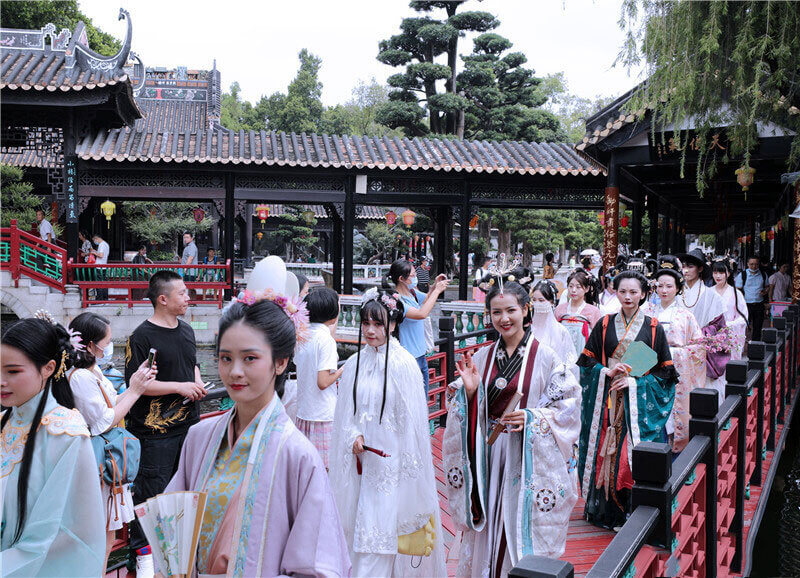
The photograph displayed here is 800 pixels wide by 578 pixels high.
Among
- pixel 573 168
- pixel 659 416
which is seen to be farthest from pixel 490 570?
pixel 573 168

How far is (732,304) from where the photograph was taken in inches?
324

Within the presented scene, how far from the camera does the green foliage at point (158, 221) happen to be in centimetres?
2391

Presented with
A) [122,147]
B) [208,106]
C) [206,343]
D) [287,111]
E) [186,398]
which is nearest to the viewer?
[186,398]

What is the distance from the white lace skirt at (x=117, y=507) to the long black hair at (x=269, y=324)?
1903 millimetres

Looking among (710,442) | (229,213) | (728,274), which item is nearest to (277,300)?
(710,442)

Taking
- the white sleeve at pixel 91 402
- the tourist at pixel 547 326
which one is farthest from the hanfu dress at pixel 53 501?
the tourist at pixel 547 326

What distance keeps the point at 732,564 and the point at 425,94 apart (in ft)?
76.9

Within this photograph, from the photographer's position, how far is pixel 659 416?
16.9 feet

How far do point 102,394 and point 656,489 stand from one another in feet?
8.71

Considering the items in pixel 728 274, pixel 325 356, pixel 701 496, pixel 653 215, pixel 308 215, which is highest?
pixel 308 215

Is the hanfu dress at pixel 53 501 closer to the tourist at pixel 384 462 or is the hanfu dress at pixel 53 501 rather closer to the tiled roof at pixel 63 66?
the tourist at pixel 384 462

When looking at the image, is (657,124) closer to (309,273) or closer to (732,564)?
(732,564)

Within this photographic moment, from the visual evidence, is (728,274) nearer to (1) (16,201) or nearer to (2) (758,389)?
(2) (758,389)

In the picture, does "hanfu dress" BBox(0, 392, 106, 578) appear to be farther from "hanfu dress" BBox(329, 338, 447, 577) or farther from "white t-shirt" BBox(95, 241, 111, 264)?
"white t-shirt" BBox(95, 241, 111, 264)
